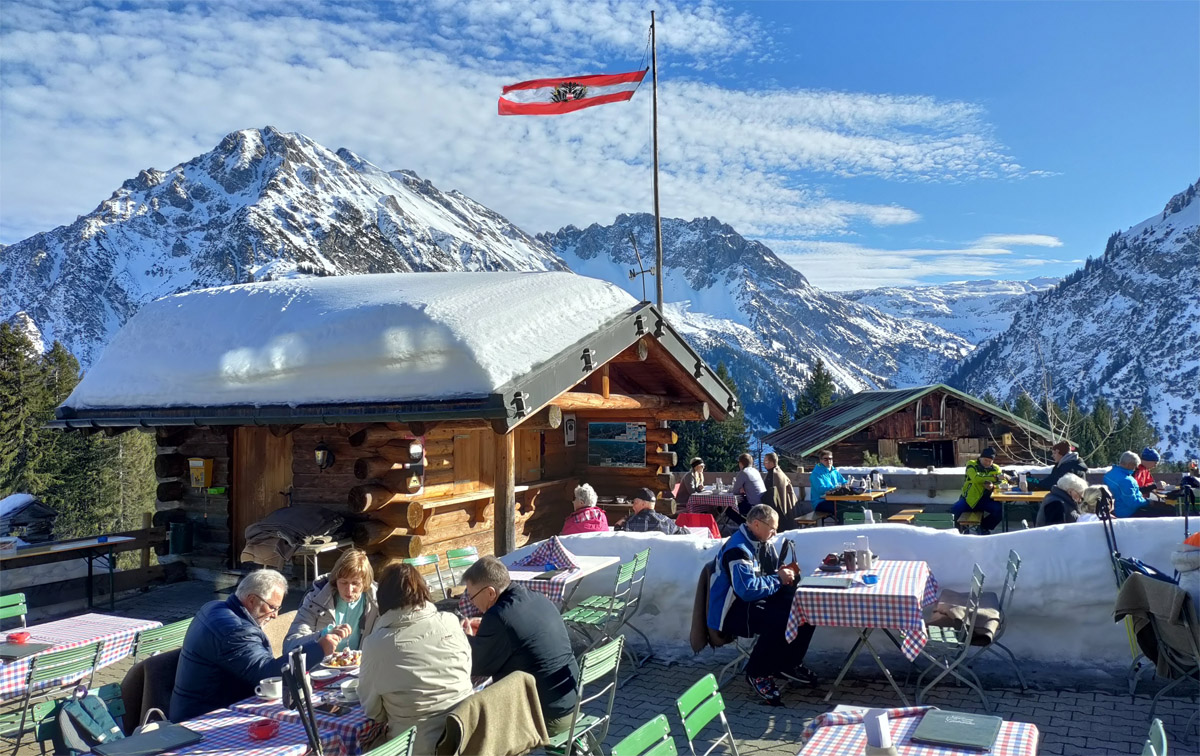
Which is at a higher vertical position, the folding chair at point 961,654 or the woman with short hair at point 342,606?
the woman with short hair at point 342,606

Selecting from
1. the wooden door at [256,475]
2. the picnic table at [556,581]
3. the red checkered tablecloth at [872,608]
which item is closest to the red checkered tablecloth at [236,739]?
the picnic table at [556,581]

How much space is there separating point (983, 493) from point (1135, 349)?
18868cm

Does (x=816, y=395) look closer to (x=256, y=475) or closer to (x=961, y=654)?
(x=256, y=475)

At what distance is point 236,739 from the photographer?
11.5ft

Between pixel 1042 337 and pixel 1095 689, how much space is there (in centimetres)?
21603

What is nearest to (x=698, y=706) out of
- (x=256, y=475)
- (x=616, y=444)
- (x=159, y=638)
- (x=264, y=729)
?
(x=264, y=729)

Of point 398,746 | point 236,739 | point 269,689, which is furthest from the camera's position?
point 269,689

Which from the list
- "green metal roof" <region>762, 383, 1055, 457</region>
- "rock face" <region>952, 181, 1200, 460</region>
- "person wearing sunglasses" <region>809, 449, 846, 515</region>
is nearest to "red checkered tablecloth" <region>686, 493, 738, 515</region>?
"person wearing sunglasses" <region>809, 449, 846, 515</region>

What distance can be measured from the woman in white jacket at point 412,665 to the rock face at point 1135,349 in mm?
156155

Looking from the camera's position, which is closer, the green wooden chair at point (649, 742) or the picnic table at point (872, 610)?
the green wooden chair at point (649, 742)

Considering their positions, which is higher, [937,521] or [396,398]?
[396,398]

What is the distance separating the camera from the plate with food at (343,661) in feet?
14.6

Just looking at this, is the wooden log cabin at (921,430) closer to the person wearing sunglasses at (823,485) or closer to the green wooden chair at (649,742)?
the person wearing sunglasses at (823,485)

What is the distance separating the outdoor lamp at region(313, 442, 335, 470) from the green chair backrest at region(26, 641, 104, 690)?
492 cm
